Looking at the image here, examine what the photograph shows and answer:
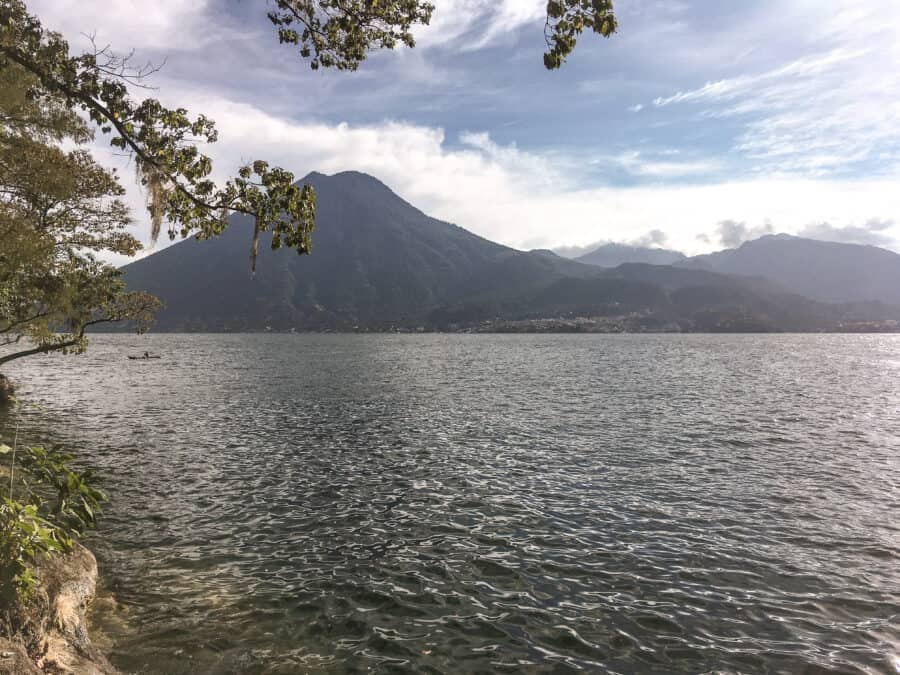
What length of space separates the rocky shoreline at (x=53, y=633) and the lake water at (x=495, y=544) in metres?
1.45

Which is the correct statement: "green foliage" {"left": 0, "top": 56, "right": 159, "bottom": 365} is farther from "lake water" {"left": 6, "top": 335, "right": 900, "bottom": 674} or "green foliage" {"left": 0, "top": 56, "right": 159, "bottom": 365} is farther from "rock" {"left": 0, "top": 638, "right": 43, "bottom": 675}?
"rock" {"left": 0, "top": 638, "right": 43, "bottom": 675}

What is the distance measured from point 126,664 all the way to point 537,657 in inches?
372

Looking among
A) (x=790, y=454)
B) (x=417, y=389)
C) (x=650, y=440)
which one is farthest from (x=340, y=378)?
(x=790, y=454)

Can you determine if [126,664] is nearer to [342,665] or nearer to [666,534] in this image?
[342,665]

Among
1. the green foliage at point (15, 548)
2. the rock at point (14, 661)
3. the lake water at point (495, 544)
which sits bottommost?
the lake water at point (495, 544)

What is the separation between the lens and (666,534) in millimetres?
19562

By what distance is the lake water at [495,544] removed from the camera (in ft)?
40.9

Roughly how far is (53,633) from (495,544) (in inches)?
520

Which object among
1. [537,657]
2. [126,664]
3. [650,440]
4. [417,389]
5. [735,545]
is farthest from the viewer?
[417,389]

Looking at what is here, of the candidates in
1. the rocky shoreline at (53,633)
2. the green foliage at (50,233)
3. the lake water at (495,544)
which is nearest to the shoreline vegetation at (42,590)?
the rocky shoreline at (53,633)

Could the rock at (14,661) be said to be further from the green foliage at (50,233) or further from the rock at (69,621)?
the green foliage at (50,233)

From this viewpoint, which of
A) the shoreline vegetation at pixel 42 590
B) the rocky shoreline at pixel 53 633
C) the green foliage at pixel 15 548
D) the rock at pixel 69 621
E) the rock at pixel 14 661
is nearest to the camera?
the rock at pixel 14 661

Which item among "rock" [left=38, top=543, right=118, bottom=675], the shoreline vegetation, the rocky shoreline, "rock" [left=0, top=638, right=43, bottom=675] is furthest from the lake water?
"rock" [left=0, top=638, right=43, bottom=675]

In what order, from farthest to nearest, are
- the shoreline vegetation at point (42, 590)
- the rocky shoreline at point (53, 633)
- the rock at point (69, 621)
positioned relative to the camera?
the rock at point (69, 621)
the shoreline vegetation at point (42, 590)
the rocky shoreline at point (53, 633)
